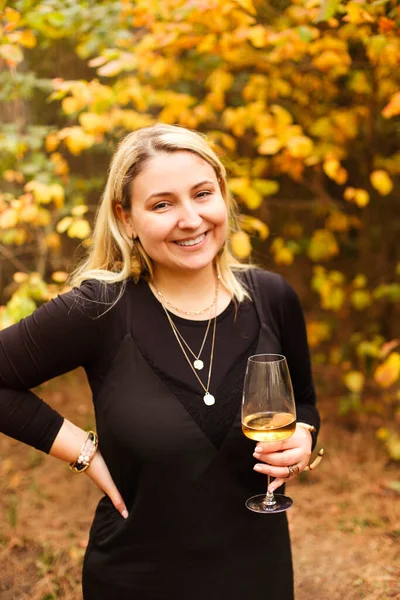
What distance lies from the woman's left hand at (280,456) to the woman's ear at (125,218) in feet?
2.55

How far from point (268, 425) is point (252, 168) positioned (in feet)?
8.20

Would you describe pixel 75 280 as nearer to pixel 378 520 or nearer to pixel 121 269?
pixel 121 269

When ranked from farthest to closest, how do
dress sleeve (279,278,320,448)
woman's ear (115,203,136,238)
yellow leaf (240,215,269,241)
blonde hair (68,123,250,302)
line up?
yellow leaf (240,215,269,241) < dress sleeve (279,278,320,448) < woman's ear (115,203,136,238) < blonde hair (68,123,250,302)

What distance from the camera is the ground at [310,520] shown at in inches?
117

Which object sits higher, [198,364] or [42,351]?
[42,351]

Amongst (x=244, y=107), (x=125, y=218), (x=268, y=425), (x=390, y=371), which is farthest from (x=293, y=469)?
(x=244, y=107)

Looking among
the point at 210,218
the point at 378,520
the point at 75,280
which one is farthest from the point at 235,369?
the point at 378,520

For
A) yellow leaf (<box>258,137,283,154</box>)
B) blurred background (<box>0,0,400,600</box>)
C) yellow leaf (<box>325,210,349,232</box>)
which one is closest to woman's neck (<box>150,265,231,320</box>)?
blurred background (<box>0,0,400,600</box>)

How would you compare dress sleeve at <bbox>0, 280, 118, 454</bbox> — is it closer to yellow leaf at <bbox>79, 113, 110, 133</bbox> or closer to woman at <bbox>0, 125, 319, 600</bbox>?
woman at <bbox>0, 125, 319, 600</bbox>

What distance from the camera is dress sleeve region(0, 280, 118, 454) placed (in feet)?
6.07

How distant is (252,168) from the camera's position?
3.88 meters

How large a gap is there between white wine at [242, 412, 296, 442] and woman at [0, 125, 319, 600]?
0.11 meters

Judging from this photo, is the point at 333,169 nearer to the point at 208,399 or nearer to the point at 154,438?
the point at 208,399

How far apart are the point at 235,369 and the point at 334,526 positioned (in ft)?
6.43
